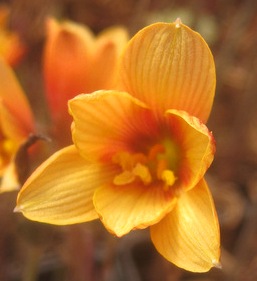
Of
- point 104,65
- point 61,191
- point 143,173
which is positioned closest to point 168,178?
point 143,173

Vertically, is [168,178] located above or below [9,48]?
above

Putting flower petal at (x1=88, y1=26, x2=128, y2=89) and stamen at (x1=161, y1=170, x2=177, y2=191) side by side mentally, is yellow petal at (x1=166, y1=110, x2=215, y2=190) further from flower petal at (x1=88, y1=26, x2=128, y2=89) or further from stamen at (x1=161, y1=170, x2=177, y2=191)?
flower petal at (x1=88, y1=26, x2=128, y2=89)

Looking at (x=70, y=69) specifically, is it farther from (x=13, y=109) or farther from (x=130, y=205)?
(x=130, y=205)

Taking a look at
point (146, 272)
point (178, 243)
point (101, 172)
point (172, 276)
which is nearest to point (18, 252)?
→ point (146, 272)

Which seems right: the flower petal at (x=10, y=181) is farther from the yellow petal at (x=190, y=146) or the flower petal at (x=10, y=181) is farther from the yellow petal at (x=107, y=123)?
the yellow petal at (x=190, y=146)

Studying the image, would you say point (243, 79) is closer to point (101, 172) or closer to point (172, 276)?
point (172, 276)

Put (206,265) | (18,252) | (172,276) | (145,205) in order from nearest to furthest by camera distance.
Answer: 1. (206,265)
2. (145,205)
3. (172,276)
4. (18,252)

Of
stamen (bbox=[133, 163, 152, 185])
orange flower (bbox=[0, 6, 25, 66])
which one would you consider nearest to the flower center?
stamen (bbox=[133, 163, 152, 185])
